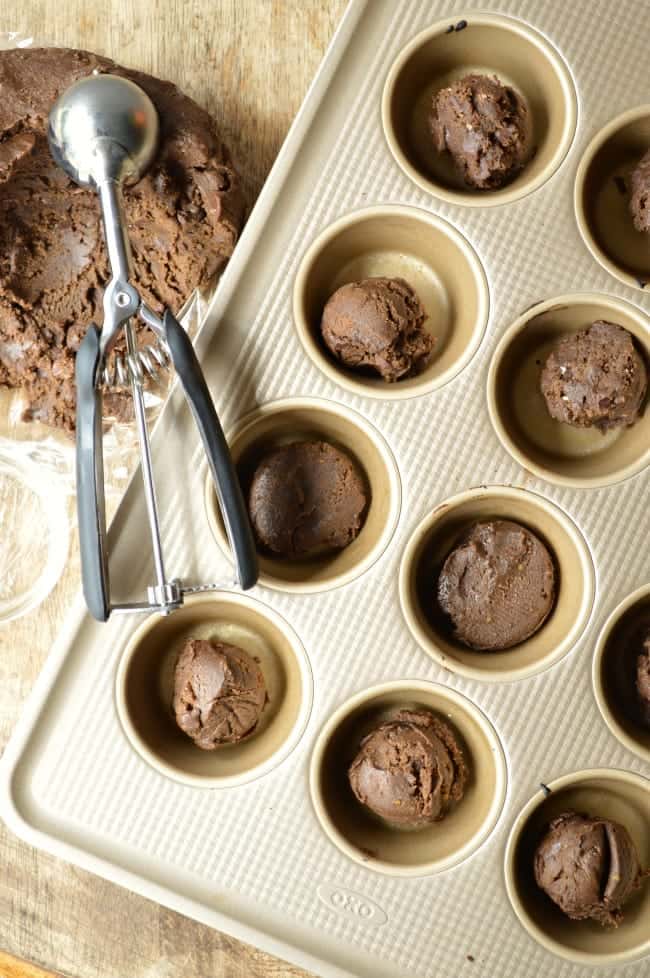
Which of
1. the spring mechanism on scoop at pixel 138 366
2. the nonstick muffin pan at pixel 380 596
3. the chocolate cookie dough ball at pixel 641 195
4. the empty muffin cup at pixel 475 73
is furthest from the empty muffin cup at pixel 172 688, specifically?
the chocolate cookie dough ball at pixel 641 195

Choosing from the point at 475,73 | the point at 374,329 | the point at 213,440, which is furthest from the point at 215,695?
the point at 475,73

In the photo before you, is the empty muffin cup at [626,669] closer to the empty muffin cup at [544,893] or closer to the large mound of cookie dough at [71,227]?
the empty muffin cup at [544,893]

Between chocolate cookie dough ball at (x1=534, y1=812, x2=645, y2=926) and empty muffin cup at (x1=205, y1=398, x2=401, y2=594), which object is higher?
empty muffin cup at (x1=205, y1=398, x2=401, y2=594)

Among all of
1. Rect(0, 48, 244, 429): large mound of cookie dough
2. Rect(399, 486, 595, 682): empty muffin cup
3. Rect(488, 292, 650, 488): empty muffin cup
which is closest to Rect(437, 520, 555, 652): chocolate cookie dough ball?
Rect(399, 486, 595, 682): empty muffin cup

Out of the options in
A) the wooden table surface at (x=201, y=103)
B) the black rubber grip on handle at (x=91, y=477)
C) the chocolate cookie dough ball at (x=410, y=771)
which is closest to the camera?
the black rubber grip on handle at (x=91, y=477)

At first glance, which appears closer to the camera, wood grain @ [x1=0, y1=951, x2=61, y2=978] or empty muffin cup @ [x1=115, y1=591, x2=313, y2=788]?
empty muffin cup @ [x1=115, y1=591, x2=313, y2=788]

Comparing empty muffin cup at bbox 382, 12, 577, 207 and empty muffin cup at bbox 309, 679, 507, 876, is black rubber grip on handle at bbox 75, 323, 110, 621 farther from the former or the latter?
empty muffin cup at bbox 382, 12, 577, 207
